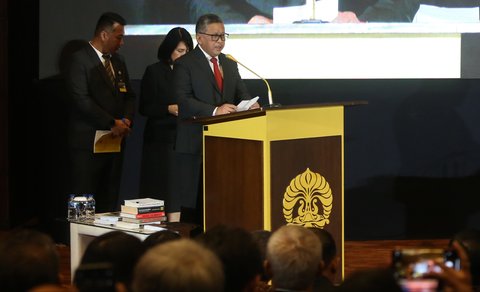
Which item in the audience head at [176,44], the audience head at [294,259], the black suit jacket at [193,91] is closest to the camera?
the audience head at [294,259]

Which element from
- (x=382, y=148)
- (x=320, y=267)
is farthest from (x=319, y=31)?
(x=320, y=267)

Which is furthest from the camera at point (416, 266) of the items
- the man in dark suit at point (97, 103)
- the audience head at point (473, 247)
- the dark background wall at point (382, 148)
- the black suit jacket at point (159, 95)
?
the dark background wall at point (382, 148)

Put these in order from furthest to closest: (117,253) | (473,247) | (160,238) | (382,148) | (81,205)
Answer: (382,148), (81,205), (160,238), (473,247), (117,253)

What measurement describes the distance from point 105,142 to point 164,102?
22.6 inches

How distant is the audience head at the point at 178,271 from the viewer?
1.88m

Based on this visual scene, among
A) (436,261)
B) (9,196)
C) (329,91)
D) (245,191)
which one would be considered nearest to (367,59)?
(329,91)

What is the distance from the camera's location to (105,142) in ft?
19.5

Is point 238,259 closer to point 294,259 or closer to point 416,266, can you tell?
point 294,259

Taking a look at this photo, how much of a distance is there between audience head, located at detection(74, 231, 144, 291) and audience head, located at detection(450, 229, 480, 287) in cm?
101

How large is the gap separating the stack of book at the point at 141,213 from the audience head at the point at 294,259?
6.64 feet

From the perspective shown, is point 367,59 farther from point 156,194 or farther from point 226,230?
point 226,230

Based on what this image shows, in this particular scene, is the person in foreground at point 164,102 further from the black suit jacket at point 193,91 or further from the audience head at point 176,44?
the black suit jacket at point 193,91

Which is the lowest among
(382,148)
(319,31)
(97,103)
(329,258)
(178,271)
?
(329,258)

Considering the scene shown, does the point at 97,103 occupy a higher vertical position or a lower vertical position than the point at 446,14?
lower
